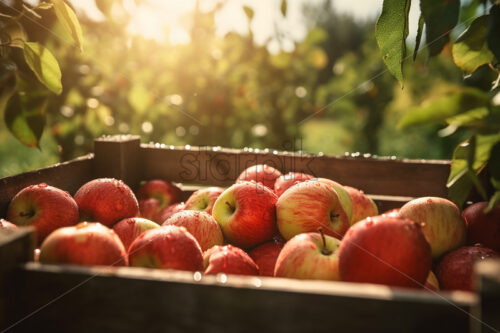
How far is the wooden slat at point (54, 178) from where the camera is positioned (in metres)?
1.49

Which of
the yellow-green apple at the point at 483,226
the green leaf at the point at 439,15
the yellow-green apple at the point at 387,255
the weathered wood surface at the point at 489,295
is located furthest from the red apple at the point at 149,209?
the weathered wood surface at the point at 489,295

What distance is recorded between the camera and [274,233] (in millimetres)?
1556

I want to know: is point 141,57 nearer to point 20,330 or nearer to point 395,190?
point 395,190

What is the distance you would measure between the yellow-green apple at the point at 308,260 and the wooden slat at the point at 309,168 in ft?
2.41

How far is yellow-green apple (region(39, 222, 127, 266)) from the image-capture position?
0.95 metres

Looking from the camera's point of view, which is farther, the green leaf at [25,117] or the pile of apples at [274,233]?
the green leaf at [25,117]

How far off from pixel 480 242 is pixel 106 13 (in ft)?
5.05

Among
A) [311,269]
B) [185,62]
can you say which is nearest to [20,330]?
[311,269]

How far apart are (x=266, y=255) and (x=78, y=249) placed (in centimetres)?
62

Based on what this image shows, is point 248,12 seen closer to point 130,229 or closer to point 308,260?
point 130,229

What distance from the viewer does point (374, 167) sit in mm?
1913

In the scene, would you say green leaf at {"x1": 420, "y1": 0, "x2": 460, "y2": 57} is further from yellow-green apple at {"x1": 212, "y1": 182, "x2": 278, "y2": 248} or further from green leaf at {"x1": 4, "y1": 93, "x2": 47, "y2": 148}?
green leaf at {"x1": 4, "y1": 93, "x2": 47, "y2": 148}

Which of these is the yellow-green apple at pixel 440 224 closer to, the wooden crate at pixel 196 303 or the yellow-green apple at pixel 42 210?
the wooden crate at pixel 196 303

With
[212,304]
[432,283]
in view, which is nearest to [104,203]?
[212,304]
